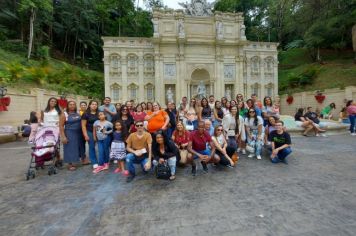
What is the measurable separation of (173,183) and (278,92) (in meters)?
28.9

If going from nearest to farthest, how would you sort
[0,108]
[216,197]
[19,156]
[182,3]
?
[216,197], [19,156], [0,108], [182,3]

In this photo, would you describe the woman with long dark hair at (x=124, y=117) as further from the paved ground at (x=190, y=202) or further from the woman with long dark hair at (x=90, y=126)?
the paved ground at (x=190, y=202)

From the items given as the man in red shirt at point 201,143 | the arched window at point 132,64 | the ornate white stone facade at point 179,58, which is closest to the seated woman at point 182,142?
the man in red shirt at point 201,143

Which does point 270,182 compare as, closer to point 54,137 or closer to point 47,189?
point 47,189

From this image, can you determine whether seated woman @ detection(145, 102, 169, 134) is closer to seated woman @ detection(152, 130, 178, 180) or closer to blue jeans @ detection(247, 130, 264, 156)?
seated woman @ detection(152, 130, 178, 180)

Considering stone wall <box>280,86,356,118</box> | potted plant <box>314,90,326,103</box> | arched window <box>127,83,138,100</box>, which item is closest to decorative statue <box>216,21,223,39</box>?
stone wall <box>280,86,356,118</box>

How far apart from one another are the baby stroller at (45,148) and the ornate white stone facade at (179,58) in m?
20.9

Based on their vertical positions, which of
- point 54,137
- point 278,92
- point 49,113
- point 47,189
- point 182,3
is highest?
point 182,3

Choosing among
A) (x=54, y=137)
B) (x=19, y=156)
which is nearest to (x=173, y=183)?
(x=54, y=137)

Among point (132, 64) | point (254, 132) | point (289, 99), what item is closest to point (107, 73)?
point (132, 64)

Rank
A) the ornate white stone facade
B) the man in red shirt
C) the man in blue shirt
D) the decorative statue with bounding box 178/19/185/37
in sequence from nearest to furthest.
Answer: the man in red shirt
the man in blue shirt
the decorative statue with bounding box 178/19/185/37
the ornate white stone facade

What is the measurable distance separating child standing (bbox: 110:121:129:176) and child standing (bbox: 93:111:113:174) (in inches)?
8.8

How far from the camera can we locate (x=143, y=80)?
89.3 ft

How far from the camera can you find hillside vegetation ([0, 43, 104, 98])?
15594 mm
